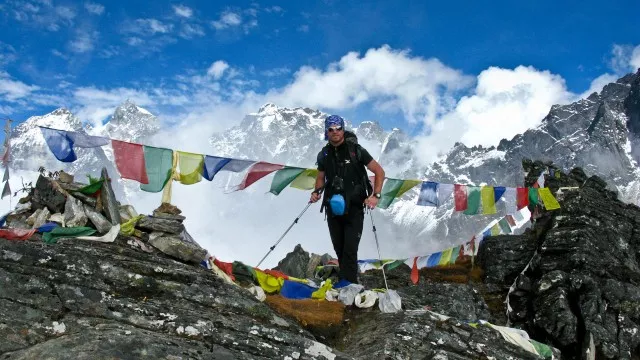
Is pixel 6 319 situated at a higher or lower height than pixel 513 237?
lower

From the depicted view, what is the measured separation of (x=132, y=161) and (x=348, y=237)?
306 inches

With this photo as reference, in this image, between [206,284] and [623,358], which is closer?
[206,284]

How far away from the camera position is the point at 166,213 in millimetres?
12031

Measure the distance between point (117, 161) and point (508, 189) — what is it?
52.8ft

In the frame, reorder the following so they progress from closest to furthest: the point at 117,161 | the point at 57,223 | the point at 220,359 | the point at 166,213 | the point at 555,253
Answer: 1. the point at 220,359
2. the point at 57,223
3. the point at 166,213
4. the point at 117,161
5. the point at 555,253

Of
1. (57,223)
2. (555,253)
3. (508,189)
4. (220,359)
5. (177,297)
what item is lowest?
(220,359)

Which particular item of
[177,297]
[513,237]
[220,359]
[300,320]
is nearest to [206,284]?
[177,297]

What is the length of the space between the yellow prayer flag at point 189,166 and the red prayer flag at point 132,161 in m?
1.14

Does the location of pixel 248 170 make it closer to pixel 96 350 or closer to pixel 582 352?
pixel 582 352

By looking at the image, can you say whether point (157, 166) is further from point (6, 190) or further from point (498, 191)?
point (498, 191)

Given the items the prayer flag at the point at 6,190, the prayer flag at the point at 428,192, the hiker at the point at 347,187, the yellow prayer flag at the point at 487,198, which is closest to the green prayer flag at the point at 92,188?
the prayer flag at the point at 6,190

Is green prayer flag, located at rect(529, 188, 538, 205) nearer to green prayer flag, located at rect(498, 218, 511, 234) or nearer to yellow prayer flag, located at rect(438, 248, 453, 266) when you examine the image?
yellow prayer flag, located at rect(438, 248, 453, 266)

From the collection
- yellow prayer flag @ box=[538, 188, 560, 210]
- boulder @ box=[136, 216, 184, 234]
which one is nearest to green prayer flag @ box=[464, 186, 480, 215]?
yellow prayer flag @ box=[538, 188, 560, 210]

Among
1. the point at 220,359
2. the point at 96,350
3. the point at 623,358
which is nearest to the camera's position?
the point at 96,350
